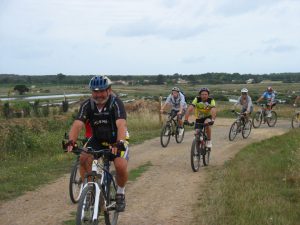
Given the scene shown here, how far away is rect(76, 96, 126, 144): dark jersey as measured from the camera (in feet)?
20.6

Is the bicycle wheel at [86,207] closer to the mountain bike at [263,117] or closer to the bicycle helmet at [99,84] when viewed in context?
the bicycle helmet at [99,84]

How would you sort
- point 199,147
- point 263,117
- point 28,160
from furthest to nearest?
point 263,117, point 28,160, point 199,147

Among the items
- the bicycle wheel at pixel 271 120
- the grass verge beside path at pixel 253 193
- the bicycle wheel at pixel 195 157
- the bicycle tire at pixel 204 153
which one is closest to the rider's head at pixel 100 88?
the grass verge beside path at pixel 253 193

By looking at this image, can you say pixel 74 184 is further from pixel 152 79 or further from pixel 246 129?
pixel 152 79

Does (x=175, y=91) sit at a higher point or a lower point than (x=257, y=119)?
higher

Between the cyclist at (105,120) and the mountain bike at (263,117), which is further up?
the cyclist at (105,120)

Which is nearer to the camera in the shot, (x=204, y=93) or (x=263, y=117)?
(x=204, y=93)

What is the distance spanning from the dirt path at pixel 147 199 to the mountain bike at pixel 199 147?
248mm

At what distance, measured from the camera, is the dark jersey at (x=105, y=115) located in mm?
6293

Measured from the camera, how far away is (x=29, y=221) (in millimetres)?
7195

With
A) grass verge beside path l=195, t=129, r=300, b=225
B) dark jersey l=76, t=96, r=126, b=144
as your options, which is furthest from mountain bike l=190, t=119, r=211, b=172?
dark jersey l=76, t=96, r=126, b=144

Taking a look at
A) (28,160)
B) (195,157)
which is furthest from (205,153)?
(28,160)

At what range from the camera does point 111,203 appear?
638 cm

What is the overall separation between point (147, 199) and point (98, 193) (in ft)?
9.95
